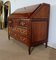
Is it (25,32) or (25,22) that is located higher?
(25,22)

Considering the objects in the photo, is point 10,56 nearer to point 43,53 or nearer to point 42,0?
point 43,53

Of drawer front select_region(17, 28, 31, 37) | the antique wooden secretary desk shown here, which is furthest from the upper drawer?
drawer front select_region(17, 28, 31, 37)

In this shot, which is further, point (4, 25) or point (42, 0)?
point (4, 25)

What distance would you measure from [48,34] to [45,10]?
0.67 meters

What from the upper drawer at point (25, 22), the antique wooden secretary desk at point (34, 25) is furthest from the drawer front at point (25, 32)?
the upper drawer at point (25, 22)

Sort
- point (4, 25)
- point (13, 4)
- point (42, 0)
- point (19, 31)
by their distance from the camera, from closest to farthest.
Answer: point (19, 31)
point (42, 0)
point (13, 4)
point (4, 25)

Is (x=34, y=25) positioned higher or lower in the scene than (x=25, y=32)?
higher

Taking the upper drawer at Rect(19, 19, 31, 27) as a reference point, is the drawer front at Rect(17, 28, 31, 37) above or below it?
below

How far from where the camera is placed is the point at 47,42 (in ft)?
9.70

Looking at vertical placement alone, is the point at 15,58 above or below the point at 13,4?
below

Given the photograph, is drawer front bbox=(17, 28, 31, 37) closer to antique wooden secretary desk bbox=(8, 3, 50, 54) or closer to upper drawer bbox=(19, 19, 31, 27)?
antique wooden secretary desk bbox=(8, 3, 50, 54)

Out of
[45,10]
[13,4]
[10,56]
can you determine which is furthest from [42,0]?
[13,4]

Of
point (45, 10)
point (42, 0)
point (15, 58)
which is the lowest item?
point (15, 58)

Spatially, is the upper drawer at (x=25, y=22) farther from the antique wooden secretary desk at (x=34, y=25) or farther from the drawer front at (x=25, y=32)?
the drawer front at (x=25, y=32)
